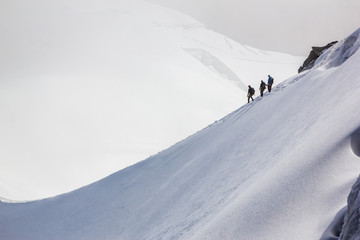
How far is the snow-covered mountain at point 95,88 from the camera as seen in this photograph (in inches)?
2261

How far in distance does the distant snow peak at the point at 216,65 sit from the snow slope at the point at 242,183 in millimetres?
88233

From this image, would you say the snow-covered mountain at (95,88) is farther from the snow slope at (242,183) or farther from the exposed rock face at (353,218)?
the exposed rock face at (353,218)

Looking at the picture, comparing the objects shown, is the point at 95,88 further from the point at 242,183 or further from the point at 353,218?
the point at 353,218

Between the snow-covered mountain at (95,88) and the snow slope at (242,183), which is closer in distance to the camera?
the snow slope at (242,183)

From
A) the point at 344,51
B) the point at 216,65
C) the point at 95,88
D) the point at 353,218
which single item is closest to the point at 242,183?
the point at 353,218

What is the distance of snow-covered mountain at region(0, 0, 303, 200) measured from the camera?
57.4 meters

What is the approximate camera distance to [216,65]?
114m

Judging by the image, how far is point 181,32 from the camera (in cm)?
13950

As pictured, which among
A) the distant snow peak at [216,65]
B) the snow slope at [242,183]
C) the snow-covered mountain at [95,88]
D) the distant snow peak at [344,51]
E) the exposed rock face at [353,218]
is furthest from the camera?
the distant snow peak at [216,65]

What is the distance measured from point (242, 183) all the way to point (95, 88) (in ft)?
235

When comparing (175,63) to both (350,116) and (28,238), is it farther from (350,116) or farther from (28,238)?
(350,116)

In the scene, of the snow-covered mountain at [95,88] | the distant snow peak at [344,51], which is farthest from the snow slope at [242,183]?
the snow-covered mountain at [95,88]

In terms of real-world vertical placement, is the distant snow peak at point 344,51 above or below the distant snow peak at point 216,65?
below

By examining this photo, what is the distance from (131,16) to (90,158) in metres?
81.8
